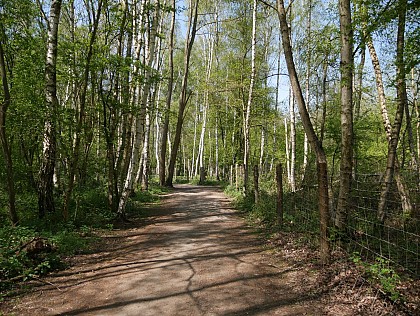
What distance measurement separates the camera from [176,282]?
512cm

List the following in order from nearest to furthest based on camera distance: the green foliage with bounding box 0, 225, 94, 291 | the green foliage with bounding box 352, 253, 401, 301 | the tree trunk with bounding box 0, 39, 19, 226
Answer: the green foliage with bounding box 352, 253, 401, 301 < the green foliage with bounding box 0, 225, 94, 291 < the tree trunk with bounding box 0, 39, 19, 226

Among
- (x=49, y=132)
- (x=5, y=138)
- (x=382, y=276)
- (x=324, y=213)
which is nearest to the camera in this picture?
(x=382, y=276)

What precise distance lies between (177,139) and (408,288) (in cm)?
1864

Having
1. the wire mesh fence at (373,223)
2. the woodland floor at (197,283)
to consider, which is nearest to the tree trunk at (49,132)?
the woodland floor at (197,283)

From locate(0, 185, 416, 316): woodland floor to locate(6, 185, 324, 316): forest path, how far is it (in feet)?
0.04

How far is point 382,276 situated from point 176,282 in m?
3.00

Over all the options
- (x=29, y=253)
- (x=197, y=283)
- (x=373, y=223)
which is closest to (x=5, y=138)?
(x=29, y=253)

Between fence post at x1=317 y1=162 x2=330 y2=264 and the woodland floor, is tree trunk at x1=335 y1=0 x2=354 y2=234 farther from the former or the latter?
the woodland floor

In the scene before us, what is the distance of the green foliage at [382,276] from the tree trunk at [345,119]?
1.04 meters

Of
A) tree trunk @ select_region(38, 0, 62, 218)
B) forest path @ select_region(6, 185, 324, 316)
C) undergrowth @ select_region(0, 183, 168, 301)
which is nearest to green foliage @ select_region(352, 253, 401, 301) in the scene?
forest path @ select_region(6, 185, 324, 316)

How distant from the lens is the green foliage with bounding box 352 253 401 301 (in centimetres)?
384

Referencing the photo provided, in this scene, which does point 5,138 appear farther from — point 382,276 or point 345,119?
point 382,276

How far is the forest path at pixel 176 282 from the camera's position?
A: 14.1ft

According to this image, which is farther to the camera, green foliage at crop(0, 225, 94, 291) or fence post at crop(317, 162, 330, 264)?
fence post at crop(317, 162, 330, 264)
